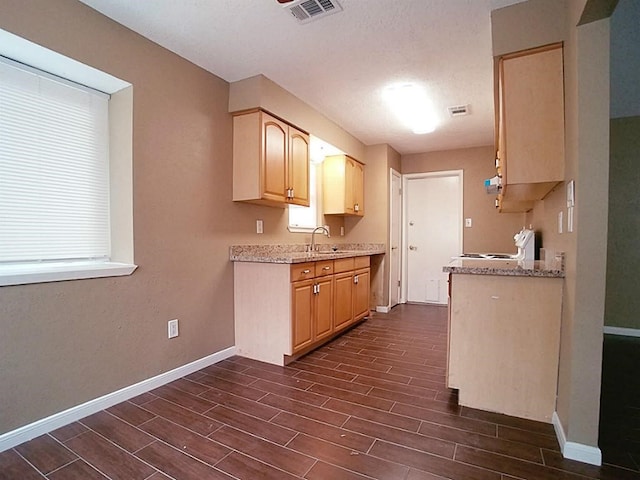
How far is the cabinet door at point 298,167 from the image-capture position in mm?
3211

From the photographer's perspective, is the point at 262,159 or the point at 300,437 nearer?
the point at 300,437

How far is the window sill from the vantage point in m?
1.68

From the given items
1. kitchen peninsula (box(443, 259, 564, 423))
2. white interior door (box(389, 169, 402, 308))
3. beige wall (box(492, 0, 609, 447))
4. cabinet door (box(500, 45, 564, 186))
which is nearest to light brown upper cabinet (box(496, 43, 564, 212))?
cabinet door (box(500, 45, 564, 186))

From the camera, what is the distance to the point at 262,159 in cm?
284

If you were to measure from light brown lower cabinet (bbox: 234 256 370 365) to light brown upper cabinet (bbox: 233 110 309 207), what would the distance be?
651 mm

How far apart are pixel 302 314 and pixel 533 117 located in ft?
6.97

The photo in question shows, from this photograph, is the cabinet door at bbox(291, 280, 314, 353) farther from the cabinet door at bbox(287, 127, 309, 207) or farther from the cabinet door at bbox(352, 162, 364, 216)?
the cabinet door at bbox(352, 162, 364, 216)

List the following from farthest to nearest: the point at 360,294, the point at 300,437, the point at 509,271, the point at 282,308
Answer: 1. the point at 360,294
2. the point at 282,308
3. the point at 509,271
4. the point at 300,437

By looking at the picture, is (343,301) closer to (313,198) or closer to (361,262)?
(361,262)

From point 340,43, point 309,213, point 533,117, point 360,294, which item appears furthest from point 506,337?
point 309,213

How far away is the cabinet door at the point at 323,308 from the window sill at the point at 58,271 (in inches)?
60.1

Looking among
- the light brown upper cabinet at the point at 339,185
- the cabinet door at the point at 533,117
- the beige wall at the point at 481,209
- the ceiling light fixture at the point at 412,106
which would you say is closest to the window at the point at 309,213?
the light brown upper cabinet at the point at 339,185

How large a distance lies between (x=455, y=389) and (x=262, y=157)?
2.32m

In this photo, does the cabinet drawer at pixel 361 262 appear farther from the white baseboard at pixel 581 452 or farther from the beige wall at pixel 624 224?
the beige wall at pixel 624 224
